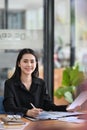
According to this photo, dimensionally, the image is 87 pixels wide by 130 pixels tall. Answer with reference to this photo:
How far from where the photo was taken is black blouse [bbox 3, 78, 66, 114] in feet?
8.83

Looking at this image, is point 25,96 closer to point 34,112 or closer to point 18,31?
point 34,112

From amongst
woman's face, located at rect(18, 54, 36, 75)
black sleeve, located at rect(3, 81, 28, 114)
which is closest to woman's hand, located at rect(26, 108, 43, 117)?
black sleeve, located at rect(3, 81, 28, 114)

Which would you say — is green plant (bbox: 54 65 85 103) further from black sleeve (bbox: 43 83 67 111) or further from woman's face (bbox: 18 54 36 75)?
woman's face (bbox: 18 54 36 75)

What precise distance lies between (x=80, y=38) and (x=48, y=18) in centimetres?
90

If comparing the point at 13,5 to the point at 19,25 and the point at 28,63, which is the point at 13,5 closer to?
the point at 19,25

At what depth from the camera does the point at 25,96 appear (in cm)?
281

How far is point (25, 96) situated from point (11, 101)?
0.19m

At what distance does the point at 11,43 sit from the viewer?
4.21 metres

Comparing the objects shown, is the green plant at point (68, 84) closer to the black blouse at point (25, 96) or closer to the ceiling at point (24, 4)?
the ceiling at point (24, 4)

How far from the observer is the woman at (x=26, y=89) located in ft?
9.01

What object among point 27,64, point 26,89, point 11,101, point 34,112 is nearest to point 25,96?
point 26,89

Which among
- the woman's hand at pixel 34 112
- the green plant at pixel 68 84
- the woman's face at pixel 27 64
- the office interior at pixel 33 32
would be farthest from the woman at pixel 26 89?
the green plant at pixel 68 84

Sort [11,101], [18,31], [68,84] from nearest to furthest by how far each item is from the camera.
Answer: [11,101]
[18,31]
[68,84]

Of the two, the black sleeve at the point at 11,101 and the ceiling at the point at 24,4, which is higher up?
the ceiling at the point at 24,4
